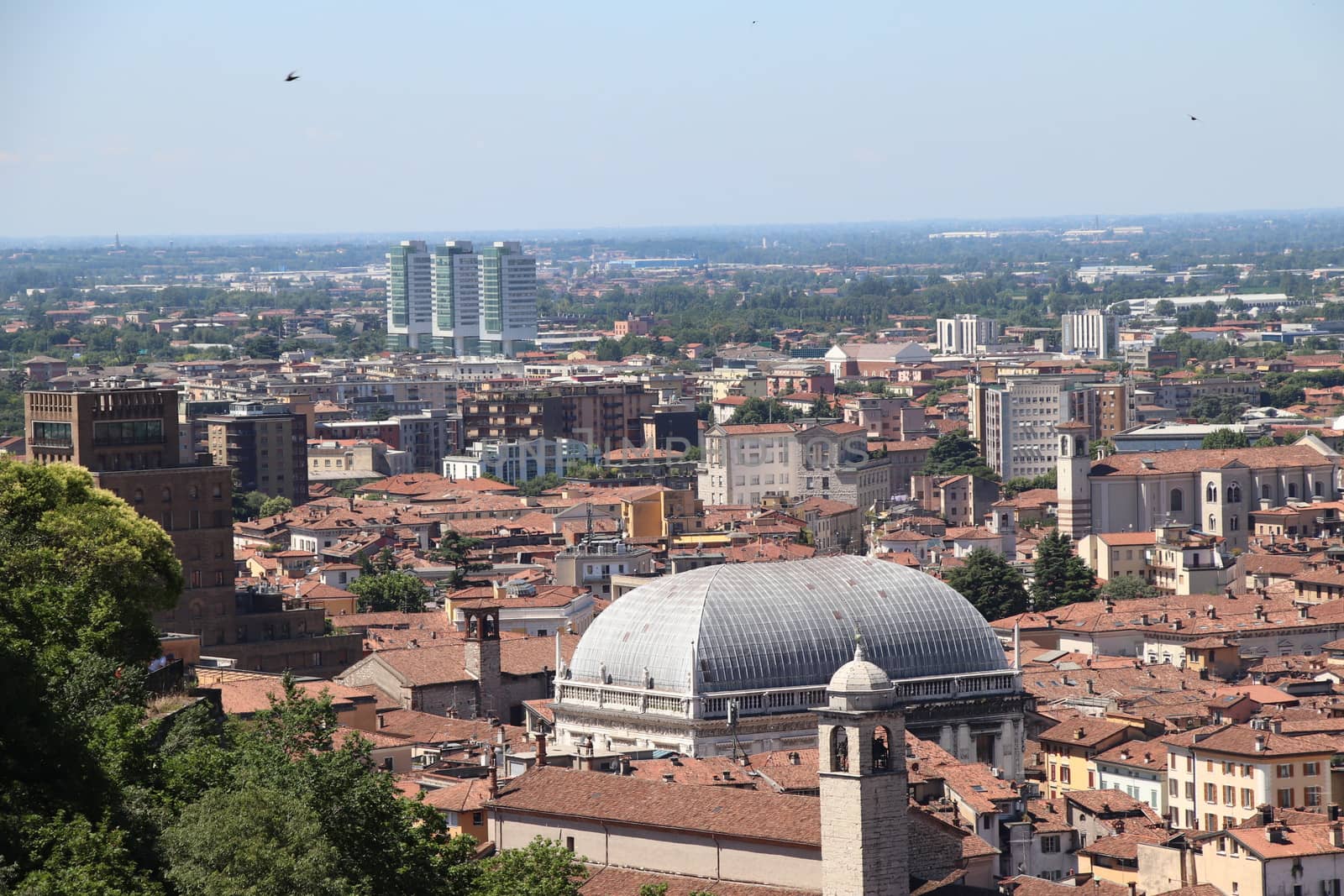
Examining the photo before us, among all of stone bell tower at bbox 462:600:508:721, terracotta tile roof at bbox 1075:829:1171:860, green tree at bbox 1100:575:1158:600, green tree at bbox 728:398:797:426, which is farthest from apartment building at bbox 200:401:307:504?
terracotta tile roof at bbox 1075:829:1171:860

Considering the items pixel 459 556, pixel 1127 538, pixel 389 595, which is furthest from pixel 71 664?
pixel 1127 538

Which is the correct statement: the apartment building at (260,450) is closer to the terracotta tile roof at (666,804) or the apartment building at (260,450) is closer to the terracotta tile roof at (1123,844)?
the terracotta tile roof at (1123,844)

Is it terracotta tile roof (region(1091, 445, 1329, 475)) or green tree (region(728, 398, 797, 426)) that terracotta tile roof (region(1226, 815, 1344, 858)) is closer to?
terracotta tile roof (region(1091, 445, 1329, 475))

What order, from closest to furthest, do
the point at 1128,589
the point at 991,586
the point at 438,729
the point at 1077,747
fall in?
the point at 438,729 → the point at 1077,747 → the point at 991,586 → the point at 1128,589

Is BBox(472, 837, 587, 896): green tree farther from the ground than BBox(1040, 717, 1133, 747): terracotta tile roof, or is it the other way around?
BBox(472, 837, 587, 896): green tree

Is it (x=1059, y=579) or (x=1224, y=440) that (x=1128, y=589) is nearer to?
(x=1059, y=579)

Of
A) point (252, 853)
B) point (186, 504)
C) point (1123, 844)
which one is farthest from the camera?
point (186, 504)

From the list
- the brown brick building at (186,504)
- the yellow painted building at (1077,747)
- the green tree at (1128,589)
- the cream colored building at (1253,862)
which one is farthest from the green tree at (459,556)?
the cream colored building at (1253,862)

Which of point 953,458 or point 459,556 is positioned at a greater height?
point 459,556
